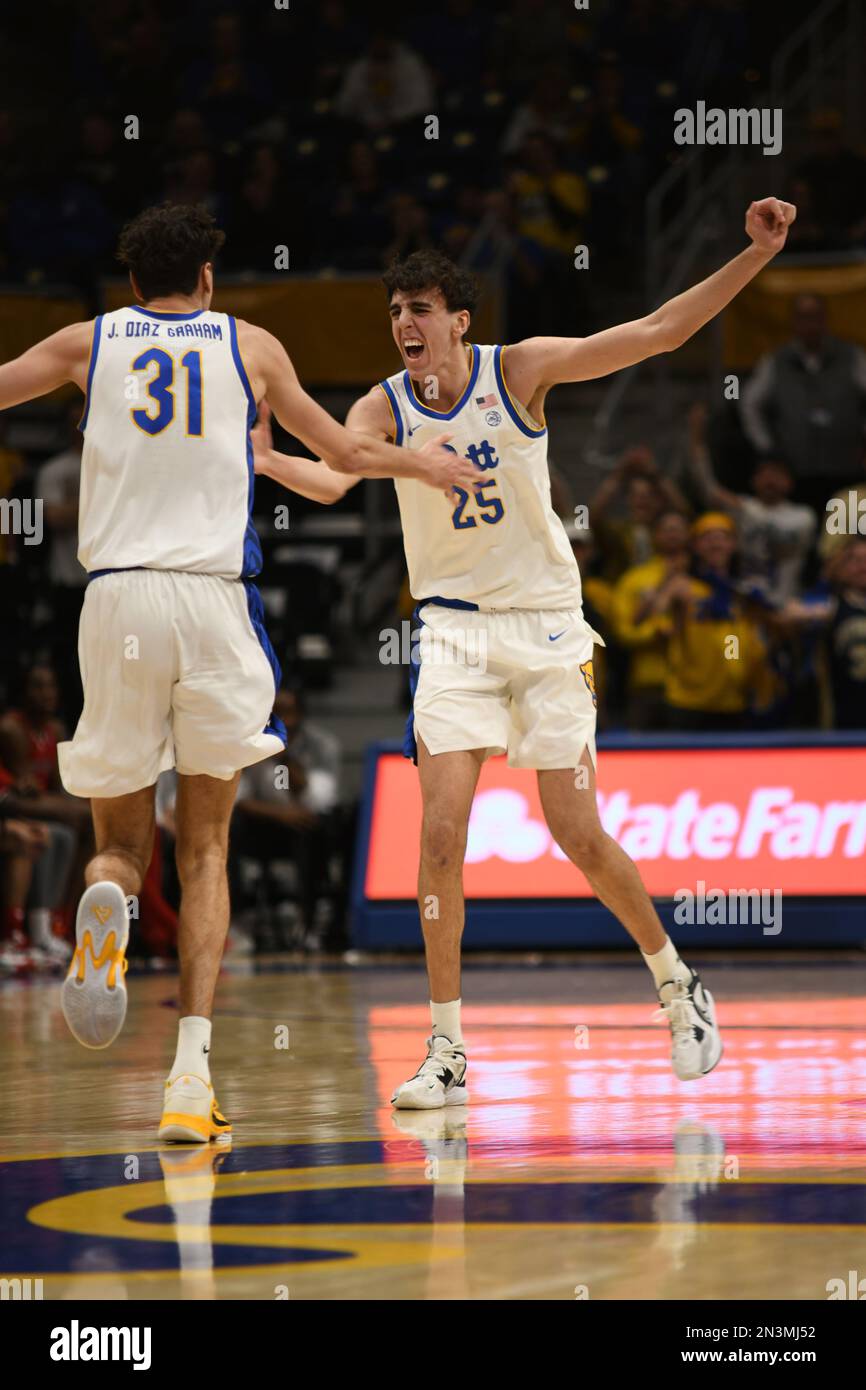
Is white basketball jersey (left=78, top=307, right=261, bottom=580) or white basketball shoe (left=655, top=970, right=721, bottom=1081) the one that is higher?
white basketball jersey (left=78, top=307, right=261, bottom=580)

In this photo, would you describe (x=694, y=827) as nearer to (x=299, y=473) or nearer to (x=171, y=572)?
(x=299, y=473)

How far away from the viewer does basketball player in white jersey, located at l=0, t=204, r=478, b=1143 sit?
4.99m

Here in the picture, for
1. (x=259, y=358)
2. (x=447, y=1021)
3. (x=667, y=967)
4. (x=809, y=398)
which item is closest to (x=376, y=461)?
(x=259, y=358)

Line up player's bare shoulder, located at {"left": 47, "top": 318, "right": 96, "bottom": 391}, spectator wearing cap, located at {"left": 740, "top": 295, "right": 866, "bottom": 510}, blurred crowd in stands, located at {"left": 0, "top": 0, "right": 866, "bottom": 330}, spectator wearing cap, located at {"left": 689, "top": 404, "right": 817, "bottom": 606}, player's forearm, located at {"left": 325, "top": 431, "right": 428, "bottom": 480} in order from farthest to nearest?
blurred crowd in stands, located at {"left": 0, "top": 0, "right": 866, "bottom": 330} → spectator wearing cap, located at {"left": 740, "top": 295, "right": 866, "bottom": 510} → spectator wearing cap, located at {"left": 689, "top": 404, "right": 817, "bottom": 606} → player's forearm, located at {"left": 325, "top": 431, "right": 428, "bottom": 480} → player's bare shoulder, located at {"left": 47, "top": 318, "right": 96, "bottom": 391}

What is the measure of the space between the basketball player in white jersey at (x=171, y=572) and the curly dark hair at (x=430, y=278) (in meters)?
0.94

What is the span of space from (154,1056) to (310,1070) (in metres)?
0.78

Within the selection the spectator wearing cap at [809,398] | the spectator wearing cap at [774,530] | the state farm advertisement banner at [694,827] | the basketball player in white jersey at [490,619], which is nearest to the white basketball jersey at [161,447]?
the basketball player in white jersey at [490,619]

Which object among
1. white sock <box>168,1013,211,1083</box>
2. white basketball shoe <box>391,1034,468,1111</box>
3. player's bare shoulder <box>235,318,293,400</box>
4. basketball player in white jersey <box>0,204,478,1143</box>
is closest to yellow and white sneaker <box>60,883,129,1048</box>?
basketball player in white jersey <box>0,204,478,1143</box>

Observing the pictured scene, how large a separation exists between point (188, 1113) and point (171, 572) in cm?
133

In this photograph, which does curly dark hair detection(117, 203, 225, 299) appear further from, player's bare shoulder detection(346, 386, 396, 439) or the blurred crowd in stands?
the blurred crowd in stands

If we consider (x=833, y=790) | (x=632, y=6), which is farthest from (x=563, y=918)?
(x=632, y=6)

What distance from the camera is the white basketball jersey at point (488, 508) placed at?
6.05m

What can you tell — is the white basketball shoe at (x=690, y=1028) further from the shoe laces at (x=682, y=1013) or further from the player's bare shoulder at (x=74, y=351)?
the player's bare shoulder at (x=74, y=351)

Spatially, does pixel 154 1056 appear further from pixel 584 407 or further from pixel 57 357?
pixel 584 407
